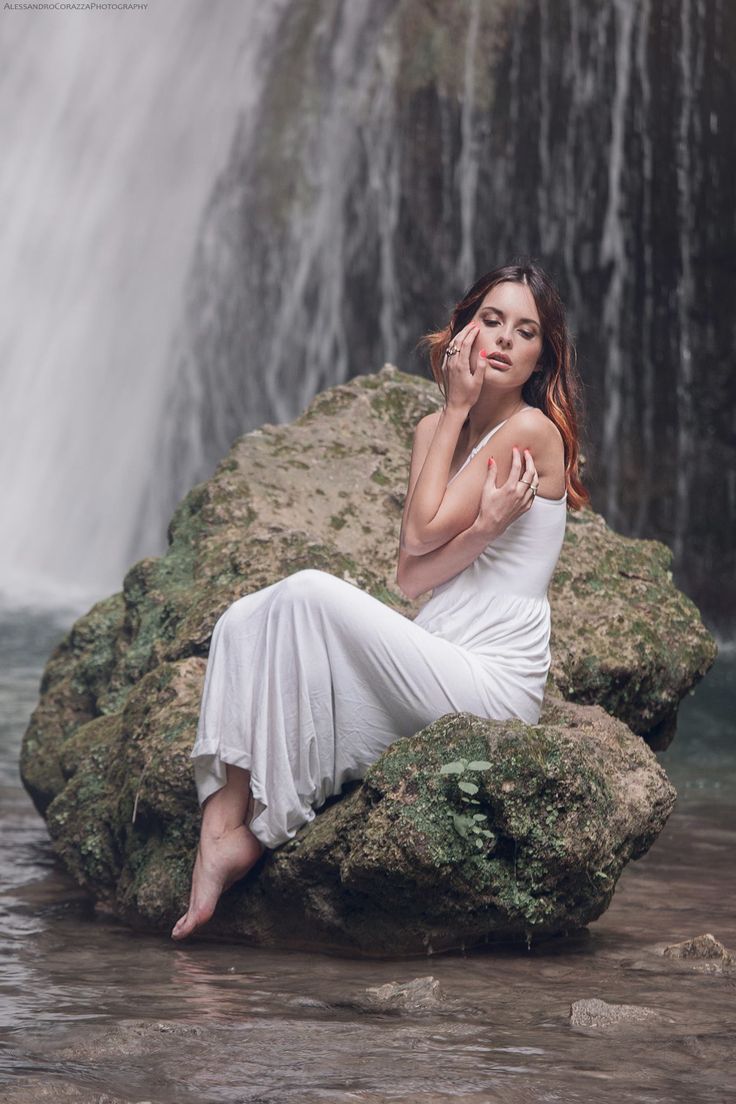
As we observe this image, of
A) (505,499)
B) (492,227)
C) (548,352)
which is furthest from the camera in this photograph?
(492,227)

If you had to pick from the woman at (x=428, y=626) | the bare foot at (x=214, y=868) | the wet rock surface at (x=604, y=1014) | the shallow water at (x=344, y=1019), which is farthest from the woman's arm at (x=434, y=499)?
the wet rock surface at (x=604, y=1014)

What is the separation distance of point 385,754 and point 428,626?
44 cm

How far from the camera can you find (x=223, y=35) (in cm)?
1642

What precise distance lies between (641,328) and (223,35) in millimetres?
6353

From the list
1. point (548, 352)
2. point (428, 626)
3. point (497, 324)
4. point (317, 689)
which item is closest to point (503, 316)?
point (497, 324)

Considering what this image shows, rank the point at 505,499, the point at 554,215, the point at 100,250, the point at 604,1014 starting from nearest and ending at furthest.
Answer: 1. the point at 604,1014
2. the point at 505,499
3. the point at 554,215
4. the point at 100,250

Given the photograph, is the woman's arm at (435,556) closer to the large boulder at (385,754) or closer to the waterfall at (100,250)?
the large boulder at (385,754)

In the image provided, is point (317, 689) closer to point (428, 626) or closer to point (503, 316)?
point (428, 626)

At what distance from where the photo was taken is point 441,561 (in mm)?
3809

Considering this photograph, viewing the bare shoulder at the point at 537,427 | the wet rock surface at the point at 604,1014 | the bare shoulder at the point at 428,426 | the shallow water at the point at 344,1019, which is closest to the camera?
the shallow water at the point at 344,1019

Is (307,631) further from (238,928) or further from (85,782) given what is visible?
(85,782)

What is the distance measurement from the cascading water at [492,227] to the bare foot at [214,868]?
31.3ft

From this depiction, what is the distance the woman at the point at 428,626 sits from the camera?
360cm

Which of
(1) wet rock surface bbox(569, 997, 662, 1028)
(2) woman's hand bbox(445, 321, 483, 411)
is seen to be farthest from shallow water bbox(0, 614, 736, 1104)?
(2) woman's hand bbox(445, 321, 483, 411)
